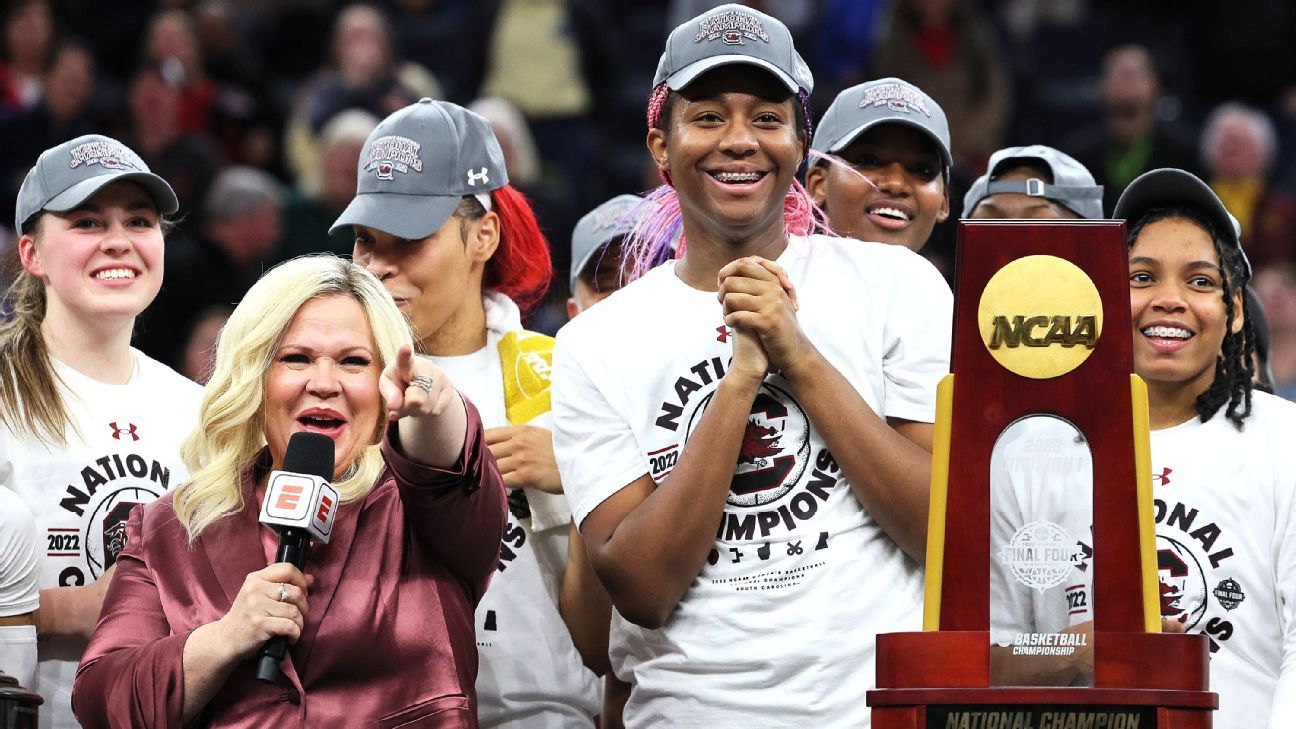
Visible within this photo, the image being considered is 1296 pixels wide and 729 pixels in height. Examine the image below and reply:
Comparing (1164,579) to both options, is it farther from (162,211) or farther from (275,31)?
(275,31)

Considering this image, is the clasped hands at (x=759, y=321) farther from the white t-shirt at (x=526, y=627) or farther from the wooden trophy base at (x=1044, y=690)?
the white t-shirt at (x=526, y=627)

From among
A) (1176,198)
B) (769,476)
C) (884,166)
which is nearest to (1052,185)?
(884,166)

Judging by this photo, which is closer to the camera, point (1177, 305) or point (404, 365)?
point (404, 365)

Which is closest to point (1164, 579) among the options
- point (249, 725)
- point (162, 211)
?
point (249, 725)

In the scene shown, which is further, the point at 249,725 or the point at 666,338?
the point at 666,338

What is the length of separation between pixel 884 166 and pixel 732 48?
98 centimetres

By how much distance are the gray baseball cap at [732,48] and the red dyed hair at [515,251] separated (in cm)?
80

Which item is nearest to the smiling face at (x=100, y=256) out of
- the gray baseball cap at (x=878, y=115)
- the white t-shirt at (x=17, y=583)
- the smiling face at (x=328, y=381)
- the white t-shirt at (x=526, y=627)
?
the white t-shirt at (x=17, y=583)

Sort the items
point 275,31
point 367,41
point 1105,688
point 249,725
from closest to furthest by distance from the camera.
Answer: point 1105,688
point 249,725
point 367,41
point 275,31

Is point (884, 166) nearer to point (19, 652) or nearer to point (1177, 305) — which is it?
point (1177, 305)

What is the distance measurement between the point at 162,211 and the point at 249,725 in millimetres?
1580

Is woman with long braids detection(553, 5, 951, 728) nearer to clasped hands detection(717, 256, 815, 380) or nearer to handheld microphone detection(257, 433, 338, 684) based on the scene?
clasped hands detection(717, 256, 815, 380)

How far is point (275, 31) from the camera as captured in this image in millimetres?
10578

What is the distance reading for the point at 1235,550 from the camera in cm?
330
